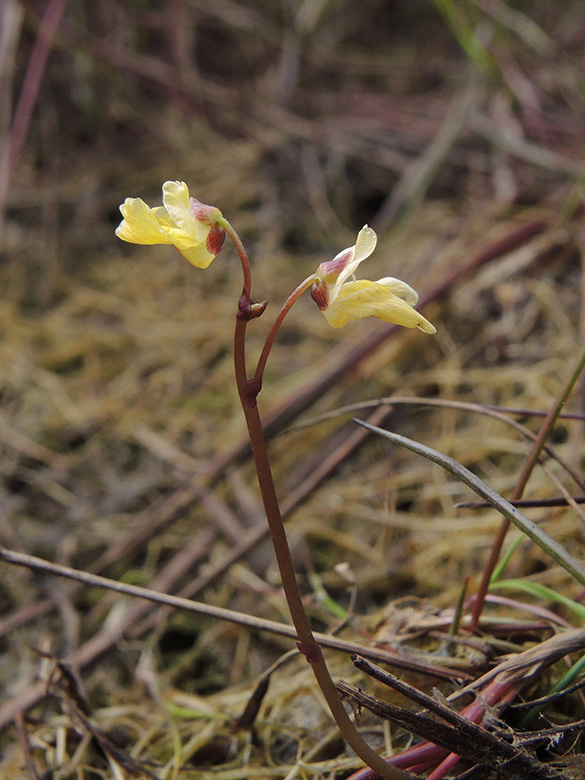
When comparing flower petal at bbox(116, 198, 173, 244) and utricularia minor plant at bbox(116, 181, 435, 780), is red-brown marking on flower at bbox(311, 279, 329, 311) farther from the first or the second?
flower petal at bbox(116, 198, 173, 244)

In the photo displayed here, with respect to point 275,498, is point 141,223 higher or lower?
higher

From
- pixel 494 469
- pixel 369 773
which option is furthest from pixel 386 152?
pixel 369 773

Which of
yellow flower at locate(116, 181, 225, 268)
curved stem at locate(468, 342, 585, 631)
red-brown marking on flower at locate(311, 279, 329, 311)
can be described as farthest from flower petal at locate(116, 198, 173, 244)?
curved stem at locate(468, 342, 585, 631)

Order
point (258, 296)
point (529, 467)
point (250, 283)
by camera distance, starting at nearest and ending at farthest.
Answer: point (250, 283), point (529, 467), point (258, 296)

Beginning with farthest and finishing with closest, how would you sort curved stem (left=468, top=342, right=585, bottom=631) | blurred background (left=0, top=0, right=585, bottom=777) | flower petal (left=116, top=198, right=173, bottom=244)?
blurred background (left=0, top=0, right=585, bottom=777), curved stem (left=468, top=342, right=585, bottom=631), flower petal (left=116, top=198, right=173, bottom=244)

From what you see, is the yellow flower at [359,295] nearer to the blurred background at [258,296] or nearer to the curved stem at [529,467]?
the curved stem at [529,467]

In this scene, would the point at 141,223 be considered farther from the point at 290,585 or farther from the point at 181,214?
the point at 290,585

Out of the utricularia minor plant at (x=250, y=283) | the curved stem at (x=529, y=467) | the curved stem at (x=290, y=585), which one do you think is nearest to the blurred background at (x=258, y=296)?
the curved stem at (x=529, y=467)

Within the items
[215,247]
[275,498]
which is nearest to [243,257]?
[215,247]
